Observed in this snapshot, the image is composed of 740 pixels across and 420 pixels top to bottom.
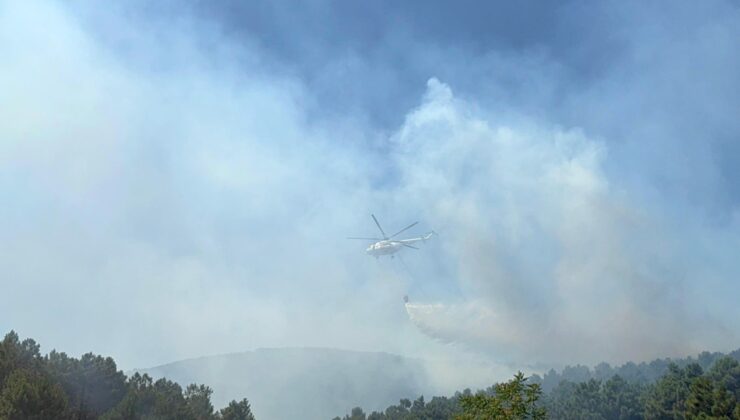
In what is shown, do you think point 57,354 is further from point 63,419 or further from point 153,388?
point 63,419

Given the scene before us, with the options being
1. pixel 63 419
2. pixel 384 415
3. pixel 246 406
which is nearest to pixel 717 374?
pixel 384 415

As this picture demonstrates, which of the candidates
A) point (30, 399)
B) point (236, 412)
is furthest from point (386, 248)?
point (30, 399)

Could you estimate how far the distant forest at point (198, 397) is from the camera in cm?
5481

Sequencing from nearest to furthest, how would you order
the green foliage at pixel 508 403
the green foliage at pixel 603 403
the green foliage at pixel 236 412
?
the green foliage at pixel 508 403, the green foliage at pixel 236 412, the green foliage at pixel 603 403

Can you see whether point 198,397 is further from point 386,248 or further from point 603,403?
point 603,403

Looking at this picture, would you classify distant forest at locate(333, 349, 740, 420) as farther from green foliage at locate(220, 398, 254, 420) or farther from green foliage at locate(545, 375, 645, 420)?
green foliage at locate(220, 398, 254, 420)

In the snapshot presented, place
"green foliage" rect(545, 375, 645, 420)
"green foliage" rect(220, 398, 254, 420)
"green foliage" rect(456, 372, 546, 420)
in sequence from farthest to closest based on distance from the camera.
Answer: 1. "green foliage" rect(545, 375, 645, 420)
2. "green foliage" rect(220, 398, 254, 420)
3. "green foliage" rect(456, 372, 546, 420)

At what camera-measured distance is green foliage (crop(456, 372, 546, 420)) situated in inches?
1092

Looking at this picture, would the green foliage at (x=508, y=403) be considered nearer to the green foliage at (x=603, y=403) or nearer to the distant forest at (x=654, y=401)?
the distant forest at (x=654, y=401)

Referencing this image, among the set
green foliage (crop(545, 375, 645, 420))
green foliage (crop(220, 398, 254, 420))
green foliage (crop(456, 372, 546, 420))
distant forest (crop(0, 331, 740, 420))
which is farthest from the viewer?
green foliage (crop(545, 375, 645, 420))

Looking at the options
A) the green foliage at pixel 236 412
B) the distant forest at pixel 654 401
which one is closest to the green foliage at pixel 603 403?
the distant forest at pixel 654 401

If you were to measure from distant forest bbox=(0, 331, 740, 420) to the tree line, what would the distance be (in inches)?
3.4

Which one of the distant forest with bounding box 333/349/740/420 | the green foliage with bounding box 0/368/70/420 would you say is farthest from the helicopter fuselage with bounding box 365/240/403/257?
the green foliage with bounding box 0/368/70/420

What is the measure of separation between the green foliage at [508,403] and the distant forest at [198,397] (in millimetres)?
48
